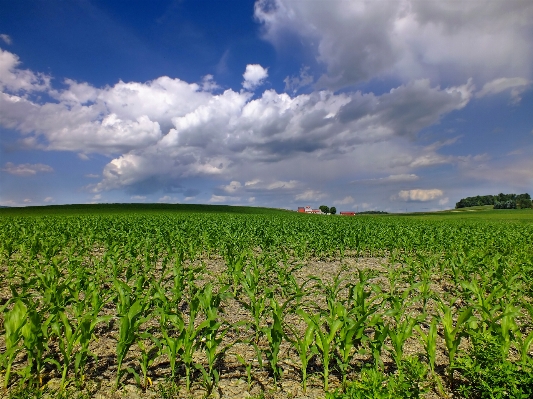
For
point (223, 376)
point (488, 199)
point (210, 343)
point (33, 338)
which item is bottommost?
point (223, 376)

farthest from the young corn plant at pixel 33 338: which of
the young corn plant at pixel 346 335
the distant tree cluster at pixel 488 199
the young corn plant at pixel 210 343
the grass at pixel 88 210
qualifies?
the distant tree cluster at pixel 488 199

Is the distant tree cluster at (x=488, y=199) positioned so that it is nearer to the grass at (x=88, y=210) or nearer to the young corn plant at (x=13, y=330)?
the grass at (x=88, y=210)

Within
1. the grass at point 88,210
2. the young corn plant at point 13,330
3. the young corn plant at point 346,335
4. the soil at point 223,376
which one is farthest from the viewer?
the grass at point 88,210

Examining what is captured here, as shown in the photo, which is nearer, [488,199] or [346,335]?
[346,335]

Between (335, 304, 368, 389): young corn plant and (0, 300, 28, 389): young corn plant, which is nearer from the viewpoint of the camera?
(0, 300, 28, 389): young corn plant

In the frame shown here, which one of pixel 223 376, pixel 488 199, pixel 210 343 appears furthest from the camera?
pixel 488 199

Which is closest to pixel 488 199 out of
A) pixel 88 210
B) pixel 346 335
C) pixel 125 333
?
pixel 88 210

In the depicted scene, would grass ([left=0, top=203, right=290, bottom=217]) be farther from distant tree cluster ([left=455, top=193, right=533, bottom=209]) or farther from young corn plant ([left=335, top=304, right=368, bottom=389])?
distant tree cluster ([left=455, top=193, right=533, bottom=209])

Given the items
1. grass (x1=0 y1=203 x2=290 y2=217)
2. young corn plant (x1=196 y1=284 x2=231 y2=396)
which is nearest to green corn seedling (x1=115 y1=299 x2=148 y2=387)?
young corn plant (x1=196 y1=284 x2=231 y2=396)

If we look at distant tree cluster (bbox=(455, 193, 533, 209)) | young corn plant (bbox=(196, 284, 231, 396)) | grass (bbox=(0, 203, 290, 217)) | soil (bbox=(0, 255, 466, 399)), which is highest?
distant tree cluster (bbox=(455, 193, 533, 209))

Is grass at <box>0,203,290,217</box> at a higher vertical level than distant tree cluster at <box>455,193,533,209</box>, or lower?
lower

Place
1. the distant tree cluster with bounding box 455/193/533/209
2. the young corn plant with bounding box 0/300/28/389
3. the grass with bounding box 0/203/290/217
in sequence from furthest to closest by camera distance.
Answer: the distant tree cluster with bounding box 455/193/533/209 < the grass with bounding box 0/203/290/217 < the young corn plant with bounding box 0/300/28/389

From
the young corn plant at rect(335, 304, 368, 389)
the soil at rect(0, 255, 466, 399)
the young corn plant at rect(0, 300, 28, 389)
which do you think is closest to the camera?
the young corn plant at rect(0, 300, 28, 389)

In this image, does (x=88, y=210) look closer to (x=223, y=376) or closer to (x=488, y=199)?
(x=223, y=376)
